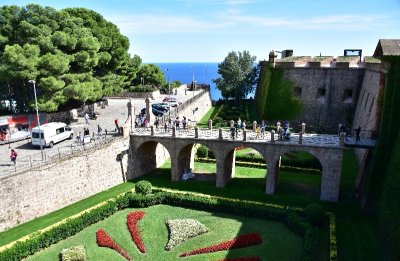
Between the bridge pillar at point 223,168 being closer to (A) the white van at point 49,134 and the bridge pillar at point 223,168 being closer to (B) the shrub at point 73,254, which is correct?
(B) the shrub at point 73,254

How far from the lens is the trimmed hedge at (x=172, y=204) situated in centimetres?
2316

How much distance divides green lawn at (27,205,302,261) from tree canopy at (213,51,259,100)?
41.9 meters

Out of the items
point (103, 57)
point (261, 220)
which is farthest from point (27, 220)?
point (103, 57)

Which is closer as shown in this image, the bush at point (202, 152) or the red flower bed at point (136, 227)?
the red flower bed at point (136, 227)

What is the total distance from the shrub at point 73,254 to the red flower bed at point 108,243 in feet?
5.01

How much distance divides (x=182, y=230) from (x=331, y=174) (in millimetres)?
14142

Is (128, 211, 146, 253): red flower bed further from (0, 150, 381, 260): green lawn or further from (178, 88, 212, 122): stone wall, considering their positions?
(178, 88, 212, 122): stone wall

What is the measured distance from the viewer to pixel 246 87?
228 feet

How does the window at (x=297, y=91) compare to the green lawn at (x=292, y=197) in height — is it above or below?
above

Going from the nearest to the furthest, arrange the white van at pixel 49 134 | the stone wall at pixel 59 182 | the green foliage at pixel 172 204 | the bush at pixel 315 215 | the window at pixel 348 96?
the green foliage at pixel 172 204
the bush at pixel 315 215
the stone wall at pixel 59 182
the white van at pixel 49 134
the window at pixel 348 96

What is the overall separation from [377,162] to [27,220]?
27696 millimetres

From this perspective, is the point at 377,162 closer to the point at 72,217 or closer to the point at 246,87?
the point at 72,217

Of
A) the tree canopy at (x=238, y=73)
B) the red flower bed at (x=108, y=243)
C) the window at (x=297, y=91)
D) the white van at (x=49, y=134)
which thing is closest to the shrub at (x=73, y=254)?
the red flower bed at (x=108, y=243)

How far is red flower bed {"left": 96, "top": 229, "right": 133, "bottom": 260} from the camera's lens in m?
24.0
